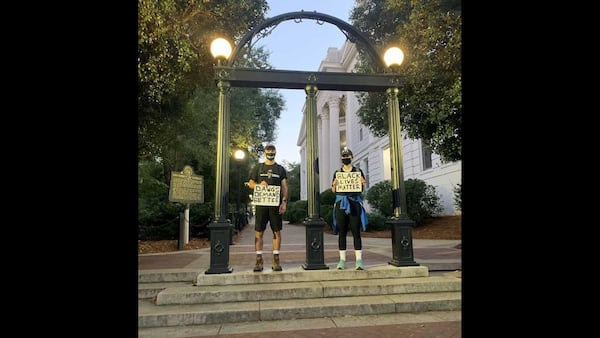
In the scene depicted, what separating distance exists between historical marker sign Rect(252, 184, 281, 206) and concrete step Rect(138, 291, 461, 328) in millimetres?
1646

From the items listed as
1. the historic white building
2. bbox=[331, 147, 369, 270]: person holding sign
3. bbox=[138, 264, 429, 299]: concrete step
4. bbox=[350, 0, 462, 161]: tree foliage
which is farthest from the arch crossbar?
the historic white building

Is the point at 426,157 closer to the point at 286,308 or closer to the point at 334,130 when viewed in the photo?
the point at 334,130

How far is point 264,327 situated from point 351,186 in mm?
2802

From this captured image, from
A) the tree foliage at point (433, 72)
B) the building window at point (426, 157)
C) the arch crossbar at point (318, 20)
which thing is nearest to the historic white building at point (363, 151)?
the building window at point (426, 157)

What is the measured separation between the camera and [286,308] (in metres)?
4.58

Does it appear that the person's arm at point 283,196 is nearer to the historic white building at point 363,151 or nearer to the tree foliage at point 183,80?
the tree foliage at point 183,80

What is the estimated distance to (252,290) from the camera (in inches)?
199

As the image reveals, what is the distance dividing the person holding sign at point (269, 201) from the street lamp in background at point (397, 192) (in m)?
1.99

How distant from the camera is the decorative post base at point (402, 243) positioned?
6125 mm
